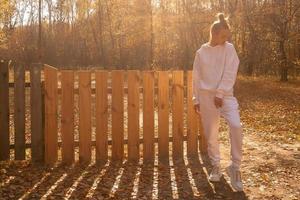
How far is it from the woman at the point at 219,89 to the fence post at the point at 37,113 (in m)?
2.44

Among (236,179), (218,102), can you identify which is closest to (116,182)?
(236,179)

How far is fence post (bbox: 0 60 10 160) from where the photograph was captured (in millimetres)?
6688

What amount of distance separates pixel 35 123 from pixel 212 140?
2.76 metres

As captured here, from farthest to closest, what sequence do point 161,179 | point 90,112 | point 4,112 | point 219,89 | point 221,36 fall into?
point 90,112
point 4,112
point 161,179
point 221,36
point 219,89

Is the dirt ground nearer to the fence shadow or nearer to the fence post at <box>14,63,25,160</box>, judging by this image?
the fence shadow

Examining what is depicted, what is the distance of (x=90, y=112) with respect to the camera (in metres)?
7.07

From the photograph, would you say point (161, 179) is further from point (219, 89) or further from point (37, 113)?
point (37, 113)

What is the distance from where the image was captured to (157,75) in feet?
24.2

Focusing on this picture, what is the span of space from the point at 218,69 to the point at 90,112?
7.62ft

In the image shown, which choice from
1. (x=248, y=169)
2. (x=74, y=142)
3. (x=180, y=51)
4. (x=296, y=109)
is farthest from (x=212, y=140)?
(x=180, y=51)

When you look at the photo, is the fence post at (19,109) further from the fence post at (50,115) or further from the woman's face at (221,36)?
the woman's face at (221,36)

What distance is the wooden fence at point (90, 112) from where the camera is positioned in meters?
6.81

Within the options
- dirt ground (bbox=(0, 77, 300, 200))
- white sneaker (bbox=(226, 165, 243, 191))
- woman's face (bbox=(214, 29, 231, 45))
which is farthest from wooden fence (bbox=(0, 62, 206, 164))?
white sneaker (bbox=(226, 165, 243, 191))

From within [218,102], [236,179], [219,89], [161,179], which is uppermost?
[219,89]
